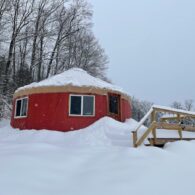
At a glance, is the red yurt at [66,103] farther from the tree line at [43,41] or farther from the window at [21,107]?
the tree line at [43,41]

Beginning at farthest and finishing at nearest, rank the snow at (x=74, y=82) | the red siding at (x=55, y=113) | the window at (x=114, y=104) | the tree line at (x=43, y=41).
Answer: the tree line at (x=43, y=41) → the window at (x=114, y=104) → the snow at (x=74, y=82) → the red siding at (x=55, y=113)

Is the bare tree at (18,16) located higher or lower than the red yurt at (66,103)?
higher

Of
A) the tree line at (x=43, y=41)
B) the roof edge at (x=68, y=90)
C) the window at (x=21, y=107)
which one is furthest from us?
the tree line at (x=43, y=41)

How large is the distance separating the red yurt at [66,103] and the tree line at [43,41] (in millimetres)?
8496

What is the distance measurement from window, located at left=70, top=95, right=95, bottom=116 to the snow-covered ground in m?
3.63

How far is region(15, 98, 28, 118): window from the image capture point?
14186 millimetres

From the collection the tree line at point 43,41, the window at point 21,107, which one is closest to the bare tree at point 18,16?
the tree line at point 43,41

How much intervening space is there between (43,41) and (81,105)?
17.4 meters

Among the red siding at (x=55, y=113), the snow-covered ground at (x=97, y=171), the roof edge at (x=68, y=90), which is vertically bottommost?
the snow-covered ground at (x=97, y=171)

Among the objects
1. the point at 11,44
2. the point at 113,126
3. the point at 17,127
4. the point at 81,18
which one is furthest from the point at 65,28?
the point at 113,126

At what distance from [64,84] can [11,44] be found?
12678 millimetres

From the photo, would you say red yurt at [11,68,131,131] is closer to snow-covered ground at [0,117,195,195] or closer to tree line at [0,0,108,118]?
snow-covered ground at [0,117,195,195]

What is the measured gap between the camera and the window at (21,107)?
14.2 metres

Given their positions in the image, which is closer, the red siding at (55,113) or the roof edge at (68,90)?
the red siding at (55,113)
